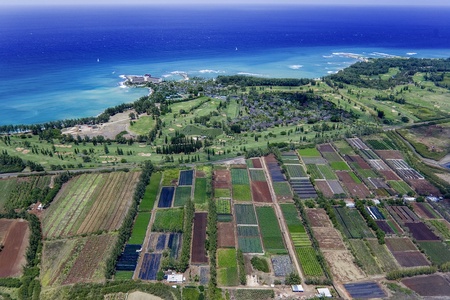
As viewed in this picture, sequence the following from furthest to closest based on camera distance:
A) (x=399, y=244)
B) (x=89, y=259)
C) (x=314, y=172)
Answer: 1. (x=314, y=172)
2. (x=399, y=244)
3. (x=89, y=259)

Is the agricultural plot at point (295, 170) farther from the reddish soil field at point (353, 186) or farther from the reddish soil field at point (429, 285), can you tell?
the reddish soil field at point (429, 285)

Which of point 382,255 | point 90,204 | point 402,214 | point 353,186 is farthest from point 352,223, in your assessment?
point 90,204

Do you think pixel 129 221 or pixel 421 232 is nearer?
pixel 129 221

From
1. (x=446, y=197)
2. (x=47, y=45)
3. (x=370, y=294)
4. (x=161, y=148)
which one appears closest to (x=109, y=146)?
(x=161, y=148)

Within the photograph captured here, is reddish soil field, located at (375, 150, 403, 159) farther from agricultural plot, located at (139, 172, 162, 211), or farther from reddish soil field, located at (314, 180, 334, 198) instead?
agricultural plot, located at (139, 172, 162, 211)

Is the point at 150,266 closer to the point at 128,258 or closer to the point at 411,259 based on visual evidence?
the point at 128,258

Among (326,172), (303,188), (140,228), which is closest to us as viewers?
(140,228)

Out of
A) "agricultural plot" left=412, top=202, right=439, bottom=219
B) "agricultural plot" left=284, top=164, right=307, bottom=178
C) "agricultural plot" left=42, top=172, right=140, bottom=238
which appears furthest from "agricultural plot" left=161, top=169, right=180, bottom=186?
"agricultural plot" left=412, top=202, right=439, bottom=219
